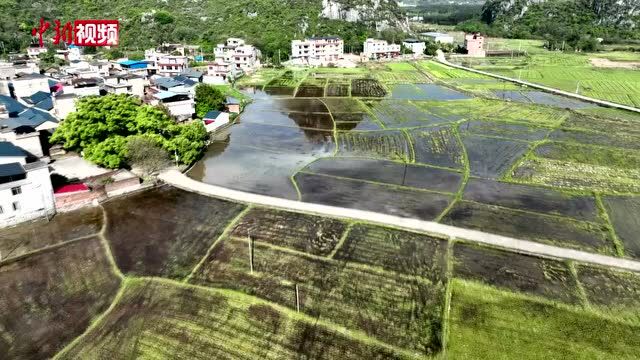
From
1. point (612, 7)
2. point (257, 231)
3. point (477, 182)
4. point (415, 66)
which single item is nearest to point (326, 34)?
point (415, 66)

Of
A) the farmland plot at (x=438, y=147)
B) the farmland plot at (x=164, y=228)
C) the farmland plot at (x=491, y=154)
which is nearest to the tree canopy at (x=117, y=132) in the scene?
the farmland plot at (x=164, y=228)

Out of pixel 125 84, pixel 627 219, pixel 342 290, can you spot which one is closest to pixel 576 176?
pixel 627 219

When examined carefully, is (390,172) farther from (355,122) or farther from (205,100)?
(205,100)

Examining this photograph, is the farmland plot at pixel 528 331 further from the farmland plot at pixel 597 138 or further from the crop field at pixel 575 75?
the crop field at pixel 575 75

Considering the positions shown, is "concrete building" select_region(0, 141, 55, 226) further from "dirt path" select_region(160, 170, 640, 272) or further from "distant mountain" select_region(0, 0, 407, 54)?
"distant mountain" select_region(0, 0, 407, 54)

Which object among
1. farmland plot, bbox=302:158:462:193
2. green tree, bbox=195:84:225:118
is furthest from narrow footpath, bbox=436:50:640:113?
green tree, bbox=195:84:225:118

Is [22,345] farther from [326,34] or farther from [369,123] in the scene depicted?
[326,34]
